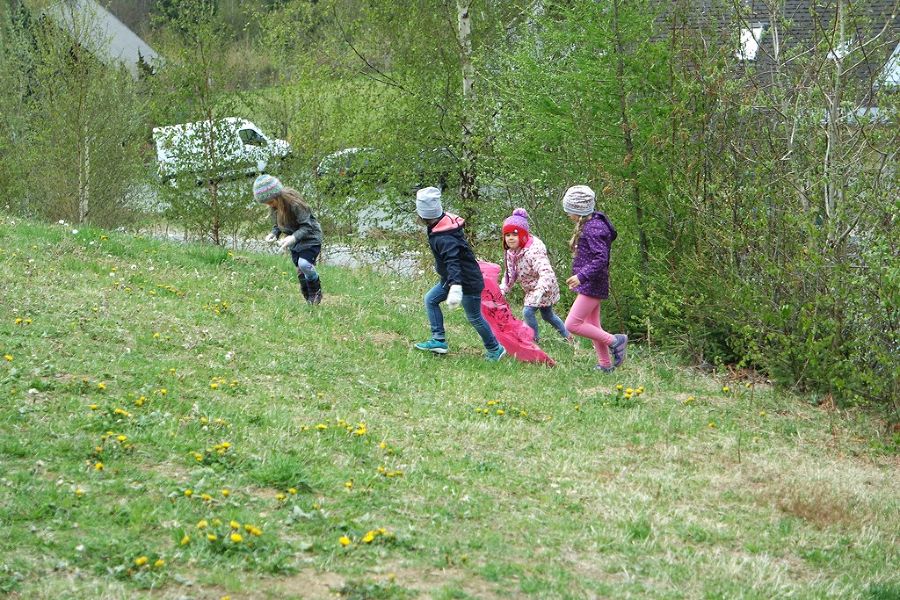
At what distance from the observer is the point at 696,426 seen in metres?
7.77

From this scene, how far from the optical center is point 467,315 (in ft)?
29.6

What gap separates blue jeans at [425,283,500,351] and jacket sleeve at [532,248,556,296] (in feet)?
2.17

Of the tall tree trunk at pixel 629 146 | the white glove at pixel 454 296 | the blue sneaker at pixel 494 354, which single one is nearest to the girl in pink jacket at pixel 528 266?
the blue sneaker at pixel 494 354

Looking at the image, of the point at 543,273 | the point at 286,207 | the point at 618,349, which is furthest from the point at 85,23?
the point at 618,349

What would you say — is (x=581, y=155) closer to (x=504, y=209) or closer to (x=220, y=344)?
(x=504, y=209)

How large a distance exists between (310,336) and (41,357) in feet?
8.40

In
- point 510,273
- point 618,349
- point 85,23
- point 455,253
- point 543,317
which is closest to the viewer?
point 455,253

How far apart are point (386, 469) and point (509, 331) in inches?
146

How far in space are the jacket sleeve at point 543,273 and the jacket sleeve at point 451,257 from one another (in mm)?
936

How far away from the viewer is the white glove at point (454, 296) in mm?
8359

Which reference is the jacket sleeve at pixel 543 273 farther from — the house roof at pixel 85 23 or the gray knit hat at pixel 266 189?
the house roof at pixel 85 23

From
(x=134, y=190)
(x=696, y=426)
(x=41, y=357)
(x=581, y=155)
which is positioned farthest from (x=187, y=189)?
(x=696, y=426)

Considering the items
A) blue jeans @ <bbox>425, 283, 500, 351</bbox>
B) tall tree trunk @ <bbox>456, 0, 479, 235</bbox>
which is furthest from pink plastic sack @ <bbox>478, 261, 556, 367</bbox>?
tall tree trunk @ <bbox>456, 0, 479, 235</bbox>

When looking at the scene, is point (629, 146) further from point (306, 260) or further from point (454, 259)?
point (306, 260)
